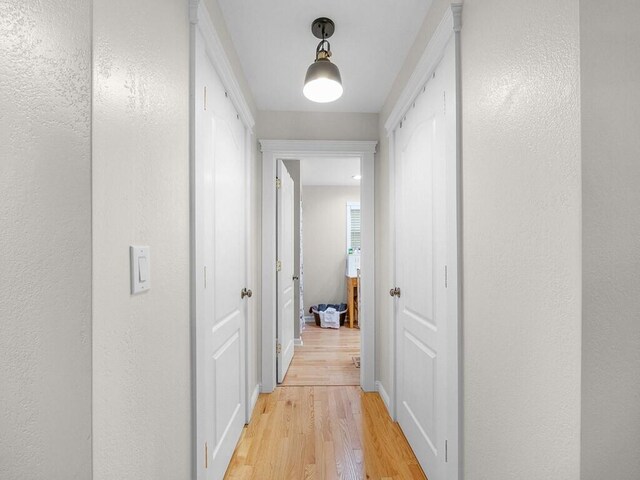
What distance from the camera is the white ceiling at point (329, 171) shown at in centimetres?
448

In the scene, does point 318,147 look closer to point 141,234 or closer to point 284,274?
point 284,274

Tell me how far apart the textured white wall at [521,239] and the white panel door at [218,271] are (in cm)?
105

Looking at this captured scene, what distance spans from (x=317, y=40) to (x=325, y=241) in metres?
4.22

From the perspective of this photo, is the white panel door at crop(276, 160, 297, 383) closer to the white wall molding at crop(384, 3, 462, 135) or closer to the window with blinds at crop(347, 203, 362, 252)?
the white wall molding at crop(384, 3, 462, 135)

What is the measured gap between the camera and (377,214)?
9.41 ft

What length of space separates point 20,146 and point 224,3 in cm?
146

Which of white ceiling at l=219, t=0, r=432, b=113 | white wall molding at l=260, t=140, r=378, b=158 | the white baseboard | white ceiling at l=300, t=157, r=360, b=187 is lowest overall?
the white baseboard

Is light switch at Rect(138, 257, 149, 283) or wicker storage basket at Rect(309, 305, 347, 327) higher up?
light switch at Rect(138, 257, 149, 283)

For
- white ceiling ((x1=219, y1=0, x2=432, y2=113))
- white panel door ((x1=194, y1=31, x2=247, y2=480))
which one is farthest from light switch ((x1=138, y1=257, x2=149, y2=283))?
white ceiling ((x1=219, y1=0, x2=432, y2=113))

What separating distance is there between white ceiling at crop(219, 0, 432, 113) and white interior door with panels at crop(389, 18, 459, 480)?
0.37 m

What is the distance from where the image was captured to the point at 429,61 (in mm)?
1650

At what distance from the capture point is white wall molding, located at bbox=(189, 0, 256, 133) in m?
1.32

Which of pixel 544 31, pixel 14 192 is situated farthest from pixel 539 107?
pixel 14 192

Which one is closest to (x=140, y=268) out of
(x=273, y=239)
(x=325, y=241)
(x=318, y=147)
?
(x=273, y=239)
